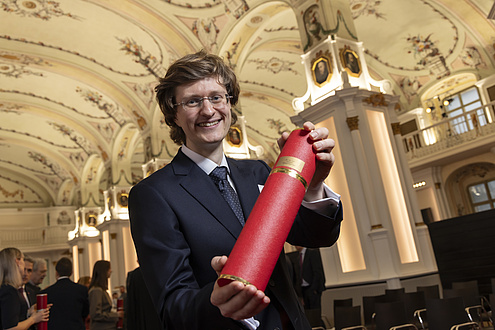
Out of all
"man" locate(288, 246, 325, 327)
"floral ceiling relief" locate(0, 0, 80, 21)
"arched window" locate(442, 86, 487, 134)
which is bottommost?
"man" locate(288, 246, 325, 327)

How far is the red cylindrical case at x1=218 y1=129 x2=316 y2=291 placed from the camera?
0.97 metres

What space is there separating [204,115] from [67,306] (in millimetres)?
3862

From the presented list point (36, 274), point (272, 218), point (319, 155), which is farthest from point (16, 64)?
point (272, 218)

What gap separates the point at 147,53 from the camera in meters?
12.8

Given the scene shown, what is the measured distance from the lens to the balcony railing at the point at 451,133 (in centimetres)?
1421

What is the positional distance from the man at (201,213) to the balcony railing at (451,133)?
14.3 metres

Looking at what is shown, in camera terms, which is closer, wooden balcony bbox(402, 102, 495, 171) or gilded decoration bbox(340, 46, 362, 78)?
gilded decoration bbox(340, 46, 362, 78)

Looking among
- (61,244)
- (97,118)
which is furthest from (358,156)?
(61,244)

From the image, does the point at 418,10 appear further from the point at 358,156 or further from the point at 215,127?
→ the point at 215,127

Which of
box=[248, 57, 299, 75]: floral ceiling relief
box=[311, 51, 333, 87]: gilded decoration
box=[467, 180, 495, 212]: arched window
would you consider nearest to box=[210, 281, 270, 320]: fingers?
box=[311, 51, 333, 87]: gilded decoration

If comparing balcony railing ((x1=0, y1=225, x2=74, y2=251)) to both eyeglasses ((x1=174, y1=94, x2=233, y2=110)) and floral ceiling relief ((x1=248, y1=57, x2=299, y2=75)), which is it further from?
eyeglasses ((x1=174, y1=94, x2=233, y2=110))

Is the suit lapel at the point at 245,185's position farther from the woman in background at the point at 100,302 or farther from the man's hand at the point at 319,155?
the woman in background at the point at 100,302

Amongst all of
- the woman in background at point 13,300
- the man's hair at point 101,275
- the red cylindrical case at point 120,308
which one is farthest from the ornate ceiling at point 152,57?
the woman in background at point 13,300

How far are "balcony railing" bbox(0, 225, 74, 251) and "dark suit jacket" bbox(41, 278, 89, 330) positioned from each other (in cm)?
2077
